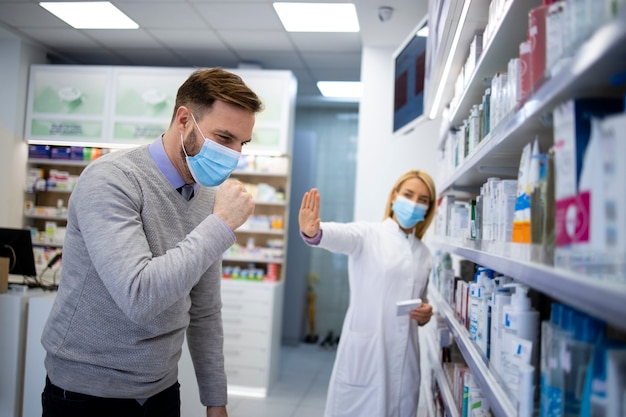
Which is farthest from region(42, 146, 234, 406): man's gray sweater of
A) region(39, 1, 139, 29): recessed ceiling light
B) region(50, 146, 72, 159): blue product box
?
region(50, 146, 72, 159): blue product box

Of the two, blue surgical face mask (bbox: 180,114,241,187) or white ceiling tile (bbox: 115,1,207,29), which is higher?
white ceiling tile (bbox: 115,1,207,29)

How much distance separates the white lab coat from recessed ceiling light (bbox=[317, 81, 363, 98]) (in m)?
4.42

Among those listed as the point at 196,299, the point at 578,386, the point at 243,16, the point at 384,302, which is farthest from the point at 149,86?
the point at 578,386

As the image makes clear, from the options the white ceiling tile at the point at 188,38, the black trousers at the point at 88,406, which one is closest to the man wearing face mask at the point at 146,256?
the black trousers at the point at 88,406

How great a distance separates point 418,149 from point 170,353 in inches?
166

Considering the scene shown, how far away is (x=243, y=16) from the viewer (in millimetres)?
4969

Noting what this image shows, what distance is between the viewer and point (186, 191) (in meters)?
1.66

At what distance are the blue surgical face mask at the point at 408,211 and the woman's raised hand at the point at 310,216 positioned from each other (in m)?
0.56

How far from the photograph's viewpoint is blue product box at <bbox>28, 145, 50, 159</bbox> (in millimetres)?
6160

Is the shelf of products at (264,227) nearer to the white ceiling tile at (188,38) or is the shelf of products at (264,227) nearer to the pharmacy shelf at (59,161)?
the white ceiling tile at (188,38)

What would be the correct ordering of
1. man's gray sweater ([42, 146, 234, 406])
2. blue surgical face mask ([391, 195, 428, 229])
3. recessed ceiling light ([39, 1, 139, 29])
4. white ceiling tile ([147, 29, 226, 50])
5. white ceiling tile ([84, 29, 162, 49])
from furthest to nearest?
1. white ceiling tile ([84, 29, 162, 49])
2. white ceiling tile ([147, 29, 226, 50])
3. recessed ceiling light ([39, 1, 139, 29])
4. blue surgical face mask ([391, 195, 428, 229])
5. man's gray sweater ([42, 146, 234, 406])

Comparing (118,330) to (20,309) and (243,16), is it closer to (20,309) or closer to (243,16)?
(20,309)

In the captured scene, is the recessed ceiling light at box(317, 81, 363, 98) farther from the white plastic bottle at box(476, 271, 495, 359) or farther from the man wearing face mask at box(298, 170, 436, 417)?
the white plastic bottle at box(476, 271, 495, 359)

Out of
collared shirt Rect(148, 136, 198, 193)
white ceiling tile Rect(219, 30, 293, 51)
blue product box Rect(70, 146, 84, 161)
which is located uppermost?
white ceiling tile Rect(219, 30, 293, 51)
